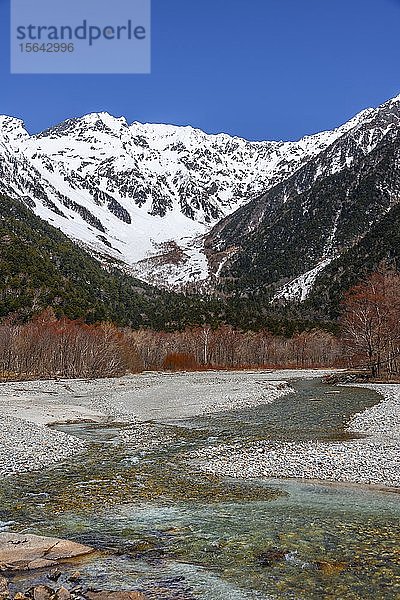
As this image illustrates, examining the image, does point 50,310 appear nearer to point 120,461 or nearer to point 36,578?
point 120,461

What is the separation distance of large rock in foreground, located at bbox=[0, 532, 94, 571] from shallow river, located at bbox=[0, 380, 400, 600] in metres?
0.59

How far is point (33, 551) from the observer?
43.6 ft

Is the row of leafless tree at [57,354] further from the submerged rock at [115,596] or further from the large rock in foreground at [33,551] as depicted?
the submerged rock at [115,596]

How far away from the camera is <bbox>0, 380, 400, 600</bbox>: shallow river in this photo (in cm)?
1194

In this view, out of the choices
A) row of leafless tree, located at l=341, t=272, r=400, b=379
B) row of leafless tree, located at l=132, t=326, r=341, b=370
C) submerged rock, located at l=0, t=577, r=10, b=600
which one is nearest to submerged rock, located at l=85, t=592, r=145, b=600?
submerged rock, located at l=0, t=577, r=10, b=600

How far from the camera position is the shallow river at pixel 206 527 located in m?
11.9

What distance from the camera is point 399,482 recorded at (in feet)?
65.2

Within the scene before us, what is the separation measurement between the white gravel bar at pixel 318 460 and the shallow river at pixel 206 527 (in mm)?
1204

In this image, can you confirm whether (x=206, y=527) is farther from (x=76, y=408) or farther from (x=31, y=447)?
(x=76, y=408)

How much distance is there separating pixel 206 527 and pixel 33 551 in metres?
4.55

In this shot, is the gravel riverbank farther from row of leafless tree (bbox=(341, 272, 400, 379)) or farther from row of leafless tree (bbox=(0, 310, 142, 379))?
row of leafless tree (bbox=(0, 310, 142, 379))

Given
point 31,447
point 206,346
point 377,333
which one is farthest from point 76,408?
point 206,346

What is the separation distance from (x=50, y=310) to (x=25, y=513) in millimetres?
121759

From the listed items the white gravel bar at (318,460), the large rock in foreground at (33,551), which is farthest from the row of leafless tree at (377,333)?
the large rock in foreground at (33,551)
